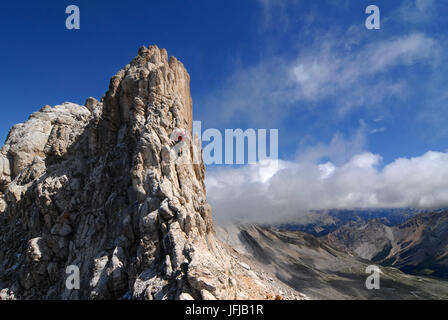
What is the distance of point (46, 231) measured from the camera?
1754 inches

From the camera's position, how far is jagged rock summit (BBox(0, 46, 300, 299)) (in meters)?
28.7

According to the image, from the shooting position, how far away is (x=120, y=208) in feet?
125

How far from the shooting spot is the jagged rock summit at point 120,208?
94.1 feet

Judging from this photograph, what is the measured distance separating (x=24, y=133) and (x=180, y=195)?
2311 inches
